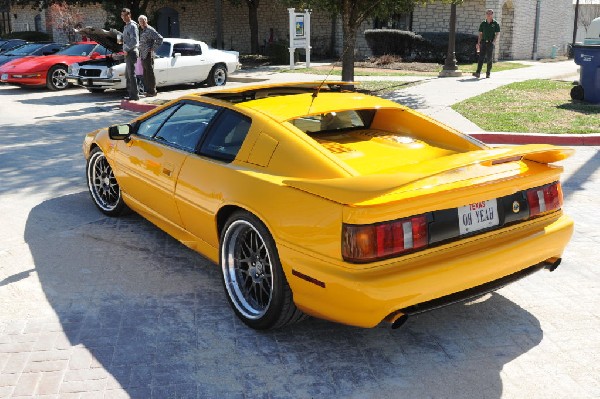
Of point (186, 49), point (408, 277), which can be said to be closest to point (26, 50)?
point (186, 49)

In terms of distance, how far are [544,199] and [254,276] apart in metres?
→ 1.84

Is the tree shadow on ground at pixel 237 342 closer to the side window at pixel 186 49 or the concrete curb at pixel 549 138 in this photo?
the concrete curb at pixel 549 138

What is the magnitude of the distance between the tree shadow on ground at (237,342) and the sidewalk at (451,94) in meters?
6.12

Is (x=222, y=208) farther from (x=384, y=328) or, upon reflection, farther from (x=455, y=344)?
(x=455, y=344)

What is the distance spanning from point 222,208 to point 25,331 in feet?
4.61

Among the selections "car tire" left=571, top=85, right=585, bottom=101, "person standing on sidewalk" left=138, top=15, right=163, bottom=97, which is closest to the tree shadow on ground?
"car tire" left=571, top=85, right=585, bottom=101

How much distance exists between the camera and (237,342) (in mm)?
3775

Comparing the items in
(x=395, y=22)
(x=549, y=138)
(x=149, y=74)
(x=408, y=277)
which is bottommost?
(x=549, y=138)

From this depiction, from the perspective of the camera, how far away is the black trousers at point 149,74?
50.1 ft

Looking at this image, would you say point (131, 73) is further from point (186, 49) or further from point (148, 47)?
point (186, 49)

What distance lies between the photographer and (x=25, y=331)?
389 cm

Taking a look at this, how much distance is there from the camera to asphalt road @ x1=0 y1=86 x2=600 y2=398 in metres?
3.33

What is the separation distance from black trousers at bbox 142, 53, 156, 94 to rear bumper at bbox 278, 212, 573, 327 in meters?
12.7

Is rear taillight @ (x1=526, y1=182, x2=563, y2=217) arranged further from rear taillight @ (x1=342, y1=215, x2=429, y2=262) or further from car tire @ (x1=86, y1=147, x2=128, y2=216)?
car tire @ (x1=86, y1=147, x2=128, y2=216)
